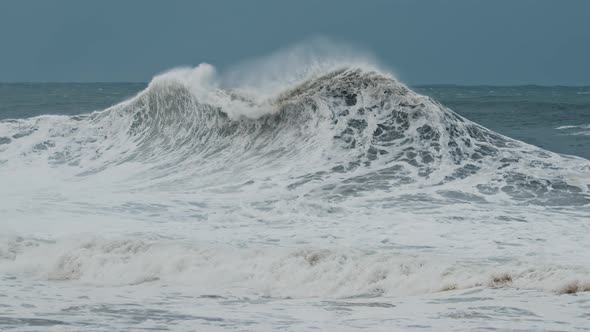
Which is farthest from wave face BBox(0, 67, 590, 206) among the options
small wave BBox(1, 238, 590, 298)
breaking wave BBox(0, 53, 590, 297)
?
small wave BBox(1, 238, 590, 298)

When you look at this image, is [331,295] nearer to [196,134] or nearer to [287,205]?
[287,205]

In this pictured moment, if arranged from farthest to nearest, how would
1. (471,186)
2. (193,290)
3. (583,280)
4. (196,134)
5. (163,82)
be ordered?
1. (163,82)
2. (196,134)
3. (471,186)
4. (193,290)
5. (583,280)

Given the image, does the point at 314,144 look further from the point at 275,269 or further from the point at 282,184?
the point at 275,269

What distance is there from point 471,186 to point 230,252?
4.61 meters

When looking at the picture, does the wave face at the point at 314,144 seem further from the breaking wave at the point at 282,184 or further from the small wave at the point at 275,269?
the small wave at the point at 275,269

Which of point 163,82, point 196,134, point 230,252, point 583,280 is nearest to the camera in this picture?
point 583,280

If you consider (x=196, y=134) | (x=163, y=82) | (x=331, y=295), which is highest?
(x=163, y=82)

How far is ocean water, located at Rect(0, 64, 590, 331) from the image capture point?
7.74 metres

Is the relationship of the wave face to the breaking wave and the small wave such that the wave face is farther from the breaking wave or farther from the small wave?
the small wave

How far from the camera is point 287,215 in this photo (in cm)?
1149

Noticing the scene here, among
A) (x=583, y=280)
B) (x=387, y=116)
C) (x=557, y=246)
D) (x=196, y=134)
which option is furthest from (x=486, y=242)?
(x=196, y=134)

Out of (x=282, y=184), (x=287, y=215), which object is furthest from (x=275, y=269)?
(x=282, y=184)

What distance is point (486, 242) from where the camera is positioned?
391 inches

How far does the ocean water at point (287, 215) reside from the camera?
25.4 ft
